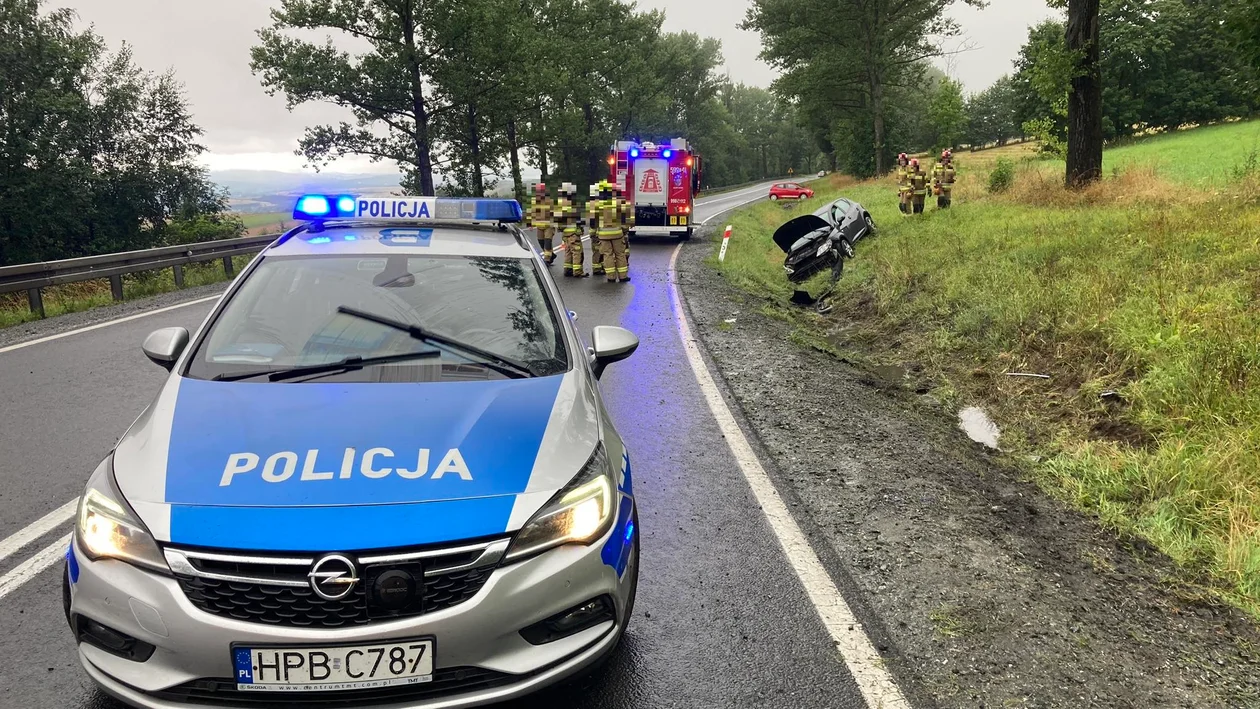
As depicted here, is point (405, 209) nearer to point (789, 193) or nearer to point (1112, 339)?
point (1112, 339)

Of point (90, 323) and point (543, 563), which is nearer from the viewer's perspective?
point (543, 563)

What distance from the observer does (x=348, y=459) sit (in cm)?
265

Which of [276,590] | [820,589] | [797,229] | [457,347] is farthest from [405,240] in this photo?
[797,229]

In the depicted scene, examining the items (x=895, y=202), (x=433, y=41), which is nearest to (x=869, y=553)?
(x=895, y=202)

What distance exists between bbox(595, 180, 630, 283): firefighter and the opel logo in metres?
12.9

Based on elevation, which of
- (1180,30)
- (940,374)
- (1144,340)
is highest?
(1180,30)

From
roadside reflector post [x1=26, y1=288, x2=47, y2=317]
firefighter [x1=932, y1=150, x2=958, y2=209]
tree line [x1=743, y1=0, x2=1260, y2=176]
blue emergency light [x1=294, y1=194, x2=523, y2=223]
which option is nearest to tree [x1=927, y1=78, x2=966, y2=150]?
tree line [x1=743, y1=0, x2=1260, y2=176]

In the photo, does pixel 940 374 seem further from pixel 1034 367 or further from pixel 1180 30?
pixel 1180 30

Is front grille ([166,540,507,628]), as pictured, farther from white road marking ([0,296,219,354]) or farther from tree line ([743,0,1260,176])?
tree line ([743,0,1260,176])

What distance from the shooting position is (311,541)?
231 centimetres

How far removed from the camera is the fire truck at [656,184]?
23.8 meters

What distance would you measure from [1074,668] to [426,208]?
390 centimetres

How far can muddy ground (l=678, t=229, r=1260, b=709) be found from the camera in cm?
299

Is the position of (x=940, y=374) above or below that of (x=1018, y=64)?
below
